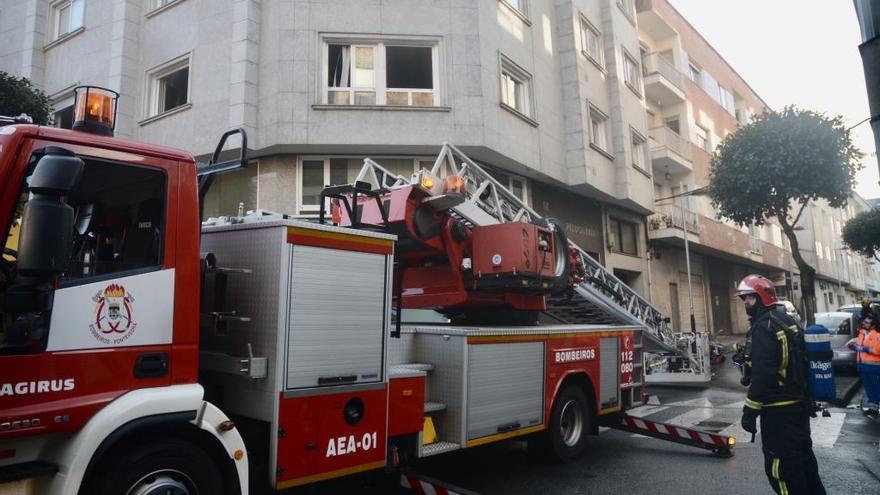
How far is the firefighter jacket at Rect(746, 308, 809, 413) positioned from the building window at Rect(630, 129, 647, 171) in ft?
53.2

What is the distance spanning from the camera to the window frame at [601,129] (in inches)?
691

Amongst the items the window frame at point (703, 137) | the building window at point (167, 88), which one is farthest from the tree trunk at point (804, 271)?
the building window at point (167, 88)

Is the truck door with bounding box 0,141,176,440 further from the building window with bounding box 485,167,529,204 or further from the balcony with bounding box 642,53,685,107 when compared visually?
the balcony with bounding box 642,53,685,107

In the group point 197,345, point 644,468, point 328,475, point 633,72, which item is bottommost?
point 644,468

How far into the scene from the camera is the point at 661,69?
23.8 meters

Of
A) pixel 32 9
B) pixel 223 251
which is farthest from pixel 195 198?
pixel 32 9

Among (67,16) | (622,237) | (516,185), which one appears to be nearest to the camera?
(516,185)

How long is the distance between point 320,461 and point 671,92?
23602mm

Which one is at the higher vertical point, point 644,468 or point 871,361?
point 871,361

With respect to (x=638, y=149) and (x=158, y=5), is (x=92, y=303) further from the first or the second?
(x=638, y=149)

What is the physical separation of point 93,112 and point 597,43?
1821 cm

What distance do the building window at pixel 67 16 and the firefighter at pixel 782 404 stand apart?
17.1m

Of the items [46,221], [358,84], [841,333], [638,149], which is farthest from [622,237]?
[46,221]

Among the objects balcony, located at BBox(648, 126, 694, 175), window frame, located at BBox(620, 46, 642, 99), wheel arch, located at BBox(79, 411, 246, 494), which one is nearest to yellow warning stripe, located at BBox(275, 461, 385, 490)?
wheel arch, located at BBox(79, 411, 246, 494)
